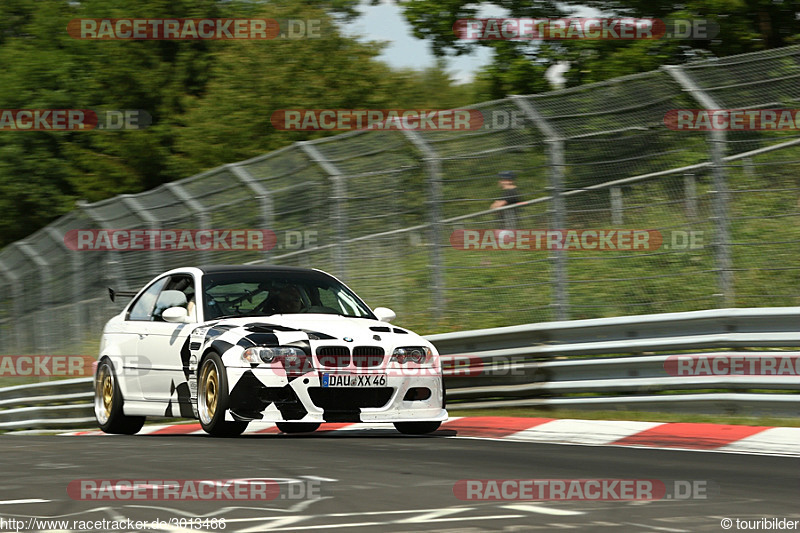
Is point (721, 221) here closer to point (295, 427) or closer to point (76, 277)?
point (295, 427)

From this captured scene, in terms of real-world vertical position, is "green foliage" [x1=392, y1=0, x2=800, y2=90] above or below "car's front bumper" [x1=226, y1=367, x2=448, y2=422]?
above

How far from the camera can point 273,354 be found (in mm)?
9492

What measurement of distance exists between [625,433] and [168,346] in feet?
12.4

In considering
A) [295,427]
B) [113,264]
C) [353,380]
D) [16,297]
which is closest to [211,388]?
[353,380]

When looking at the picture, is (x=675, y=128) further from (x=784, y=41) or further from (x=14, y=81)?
(x=14, y=81)

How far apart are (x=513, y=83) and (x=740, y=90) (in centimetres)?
1521

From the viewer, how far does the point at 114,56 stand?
132ft

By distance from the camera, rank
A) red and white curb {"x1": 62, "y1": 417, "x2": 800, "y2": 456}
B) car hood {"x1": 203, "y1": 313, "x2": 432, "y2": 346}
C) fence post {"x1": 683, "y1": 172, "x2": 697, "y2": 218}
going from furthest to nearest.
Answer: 1. fence post {"x1": 683, "y1": 172, "x2": 697, "y2": 218}
2. car hood {"x1": 203, "y1": 313, "x2": 432, "y2": 346}
3. red and white curb {"x1": 62, "y1": 417, "x2": 800, "y2": 456}

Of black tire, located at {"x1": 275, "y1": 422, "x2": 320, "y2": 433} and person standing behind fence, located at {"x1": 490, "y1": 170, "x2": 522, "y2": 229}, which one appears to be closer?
black tire, located at {"x1": 275, "y1": 422, "x2": 320, "y2": 433}
